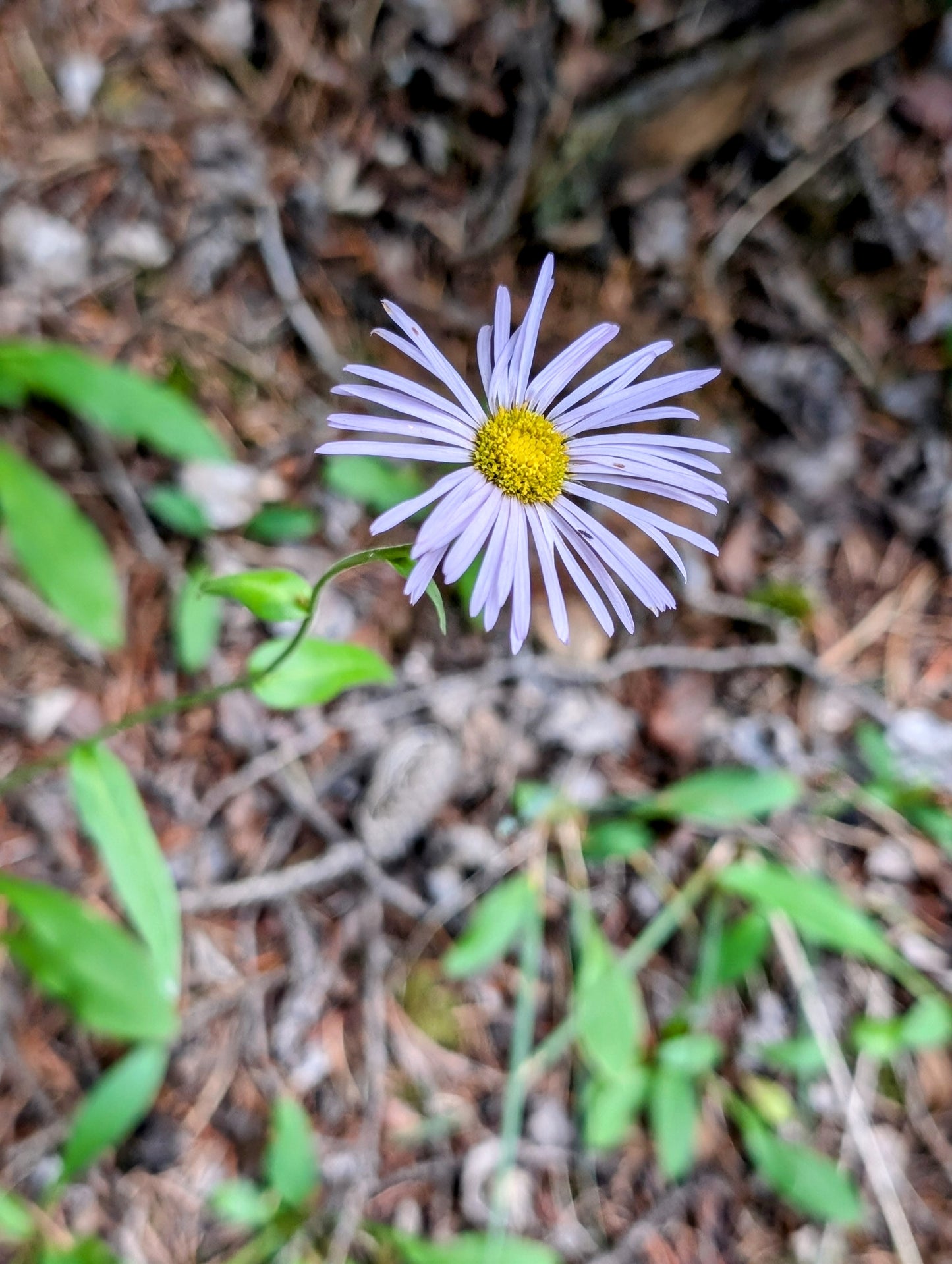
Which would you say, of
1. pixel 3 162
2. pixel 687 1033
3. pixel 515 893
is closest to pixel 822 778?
pixel 687 1033

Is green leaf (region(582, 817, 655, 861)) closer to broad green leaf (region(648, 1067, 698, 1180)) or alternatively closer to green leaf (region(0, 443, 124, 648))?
broad green leaf (region(648, 1067, 698, 1180))

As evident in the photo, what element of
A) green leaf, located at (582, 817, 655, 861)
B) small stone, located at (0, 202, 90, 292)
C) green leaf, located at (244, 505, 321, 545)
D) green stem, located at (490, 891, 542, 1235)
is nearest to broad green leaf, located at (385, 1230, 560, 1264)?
green stem, located at (490, 891, 542, 1235)

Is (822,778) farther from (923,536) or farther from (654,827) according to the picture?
(923,536)

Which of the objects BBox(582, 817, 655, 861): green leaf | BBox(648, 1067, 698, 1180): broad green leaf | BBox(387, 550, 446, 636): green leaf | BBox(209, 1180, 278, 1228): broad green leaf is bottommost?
BBox(648, 1067, 698, 1180): broad green leaf

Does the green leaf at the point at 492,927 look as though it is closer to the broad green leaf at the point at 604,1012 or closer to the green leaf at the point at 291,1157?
the broad green leaf at the point at 604,1012

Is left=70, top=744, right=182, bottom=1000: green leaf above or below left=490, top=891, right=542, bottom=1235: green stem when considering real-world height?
above

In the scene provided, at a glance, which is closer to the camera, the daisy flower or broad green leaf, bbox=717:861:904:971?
the daisy flower
